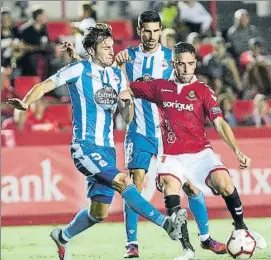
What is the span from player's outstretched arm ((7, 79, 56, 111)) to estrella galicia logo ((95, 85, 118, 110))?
36cm

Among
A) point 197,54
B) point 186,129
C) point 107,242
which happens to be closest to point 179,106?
point 186,129

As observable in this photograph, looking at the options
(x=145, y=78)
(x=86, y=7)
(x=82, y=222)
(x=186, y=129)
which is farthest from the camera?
(x=86, y=7)

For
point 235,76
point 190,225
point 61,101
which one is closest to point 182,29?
point 235,76

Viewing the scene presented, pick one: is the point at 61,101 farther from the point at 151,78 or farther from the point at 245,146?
the point at 151,78

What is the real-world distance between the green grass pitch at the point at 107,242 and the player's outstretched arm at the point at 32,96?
5.33 feet

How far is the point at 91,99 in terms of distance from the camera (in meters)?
8.38

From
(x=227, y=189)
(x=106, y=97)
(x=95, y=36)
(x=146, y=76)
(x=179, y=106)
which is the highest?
(x=95, y=36)

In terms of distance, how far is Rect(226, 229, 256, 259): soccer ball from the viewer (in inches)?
328

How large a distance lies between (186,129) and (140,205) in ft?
2.91

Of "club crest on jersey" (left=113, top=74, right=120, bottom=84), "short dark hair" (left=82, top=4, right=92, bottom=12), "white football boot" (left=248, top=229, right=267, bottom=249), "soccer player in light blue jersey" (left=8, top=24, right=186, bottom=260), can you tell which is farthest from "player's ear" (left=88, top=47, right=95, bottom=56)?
"short dark hair" (left=82, top=4, right=92, bottom=12)

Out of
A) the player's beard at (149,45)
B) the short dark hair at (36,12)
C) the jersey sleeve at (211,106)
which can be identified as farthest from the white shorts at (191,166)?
the short dark hair at (36,12)

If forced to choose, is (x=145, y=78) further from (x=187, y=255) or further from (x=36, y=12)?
(x=36, y=12)

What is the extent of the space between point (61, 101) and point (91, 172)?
7.08 meters

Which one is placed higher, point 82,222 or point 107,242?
point 82,222
